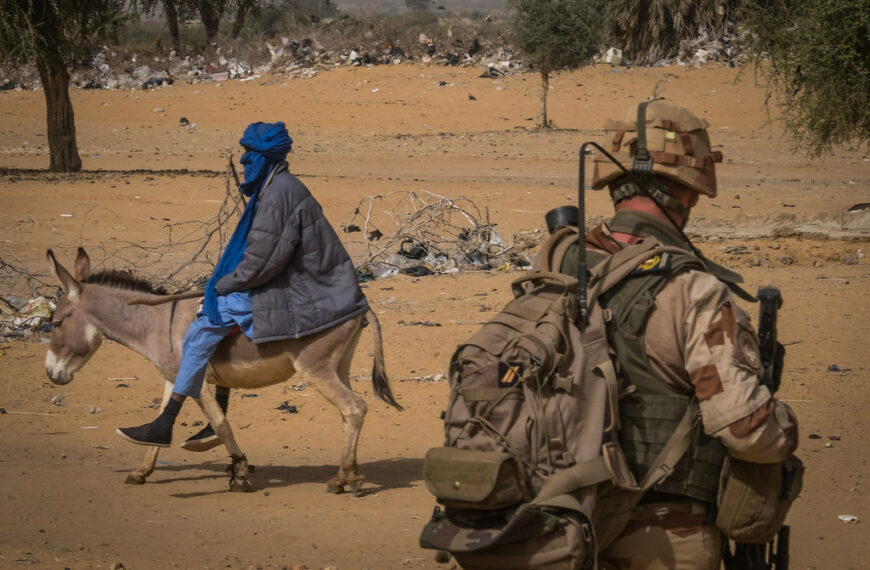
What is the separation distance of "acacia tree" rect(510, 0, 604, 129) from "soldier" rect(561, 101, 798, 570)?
2618 centimetres

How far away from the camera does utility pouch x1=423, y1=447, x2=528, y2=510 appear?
2.76m

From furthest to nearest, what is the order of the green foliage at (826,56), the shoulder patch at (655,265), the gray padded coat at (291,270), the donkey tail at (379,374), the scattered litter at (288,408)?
the green foliage at (826,56), the scattered litter at (288,408), the donkey tail at (379,374), the gray padded coat at (291,270), the shoulder patch at (655,265)

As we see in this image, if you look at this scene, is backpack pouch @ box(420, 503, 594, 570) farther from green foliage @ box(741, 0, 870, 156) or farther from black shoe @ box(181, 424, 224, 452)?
green foliage @ box(741, 0, 870, 156)

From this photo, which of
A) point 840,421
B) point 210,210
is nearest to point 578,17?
point 210,210

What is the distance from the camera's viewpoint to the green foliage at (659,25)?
36.9 metres

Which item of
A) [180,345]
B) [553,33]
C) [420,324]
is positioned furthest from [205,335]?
[553,33]

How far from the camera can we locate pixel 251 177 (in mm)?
6152

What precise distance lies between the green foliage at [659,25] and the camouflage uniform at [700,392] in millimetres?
34972

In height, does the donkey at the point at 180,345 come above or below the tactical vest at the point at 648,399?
below

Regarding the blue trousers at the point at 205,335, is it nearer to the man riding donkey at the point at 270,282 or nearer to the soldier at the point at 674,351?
the man riding donkey at the point at 270,282

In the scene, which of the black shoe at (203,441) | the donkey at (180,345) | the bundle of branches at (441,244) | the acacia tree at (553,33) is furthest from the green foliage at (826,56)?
the acacia tree at (553,33)

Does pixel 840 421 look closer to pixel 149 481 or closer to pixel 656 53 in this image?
pixel 149 481

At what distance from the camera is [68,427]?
8320 mm

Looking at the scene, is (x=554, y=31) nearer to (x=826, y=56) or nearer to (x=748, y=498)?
(x=826, y=56)
